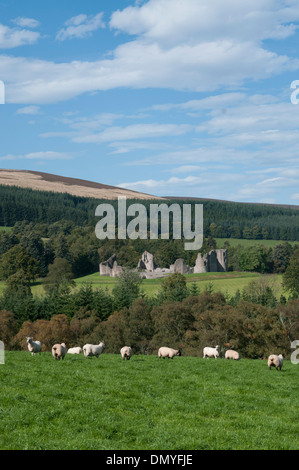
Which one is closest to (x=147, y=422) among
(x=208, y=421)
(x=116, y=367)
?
(x=208, y=421)

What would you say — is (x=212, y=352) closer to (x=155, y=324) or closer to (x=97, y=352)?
(x=97, y=352)

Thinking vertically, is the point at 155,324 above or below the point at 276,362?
below

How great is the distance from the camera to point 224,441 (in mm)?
13289

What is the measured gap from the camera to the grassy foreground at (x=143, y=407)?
13133 mm

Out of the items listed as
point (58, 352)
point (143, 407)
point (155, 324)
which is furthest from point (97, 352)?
Result: point (155, 324)

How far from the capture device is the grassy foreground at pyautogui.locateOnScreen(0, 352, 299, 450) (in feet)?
43.1

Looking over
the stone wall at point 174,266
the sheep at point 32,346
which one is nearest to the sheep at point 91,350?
the sheep at point 32,346

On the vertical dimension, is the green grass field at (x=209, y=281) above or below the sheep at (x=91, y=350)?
below

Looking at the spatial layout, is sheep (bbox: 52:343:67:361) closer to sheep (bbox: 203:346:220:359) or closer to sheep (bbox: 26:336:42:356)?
sheep (bbox: 26:336:42:356)

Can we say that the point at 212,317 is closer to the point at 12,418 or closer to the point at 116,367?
the point at 116,367

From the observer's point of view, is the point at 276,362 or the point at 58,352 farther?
the point at 276,362

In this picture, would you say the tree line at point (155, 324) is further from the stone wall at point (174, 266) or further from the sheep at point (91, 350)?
the stone wall at point (174, 266)

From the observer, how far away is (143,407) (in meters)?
16.1

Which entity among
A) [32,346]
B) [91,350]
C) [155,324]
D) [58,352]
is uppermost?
[58,352]
